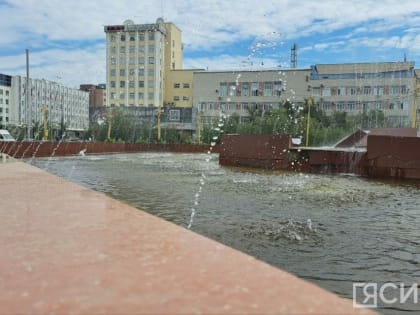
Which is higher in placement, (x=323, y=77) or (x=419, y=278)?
(x=323, y=77)

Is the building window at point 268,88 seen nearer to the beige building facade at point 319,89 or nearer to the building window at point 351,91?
the beige building facade at point 319,89

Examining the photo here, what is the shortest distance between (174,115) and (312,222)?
68350 millimetres

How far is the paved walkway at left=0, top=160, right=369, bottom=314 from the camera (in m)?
1.39

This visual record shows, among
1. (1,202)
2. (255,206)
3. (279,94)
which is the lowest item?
(255,206)

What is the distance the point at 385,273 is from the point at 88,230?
2245 mm

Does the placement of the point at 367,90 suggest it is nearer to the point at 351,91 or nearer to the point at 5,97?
the point at 351,91

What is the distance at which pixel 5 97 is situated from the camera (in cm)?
9006

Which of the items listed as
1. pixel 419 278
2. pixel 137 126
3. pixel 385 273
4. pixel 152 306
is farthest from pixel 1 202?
pixel 137 126

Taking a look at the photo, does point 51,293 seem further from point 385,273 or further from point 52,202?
point 385,273

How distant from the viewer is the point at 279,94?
212 ft

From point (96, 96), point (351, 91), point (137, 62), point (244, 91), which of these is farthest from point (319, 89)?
point (96, 96)

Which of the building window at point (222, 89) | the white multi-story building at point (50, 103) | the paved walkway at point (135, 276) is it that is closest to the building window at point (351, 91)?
the building window at point (222, 89)

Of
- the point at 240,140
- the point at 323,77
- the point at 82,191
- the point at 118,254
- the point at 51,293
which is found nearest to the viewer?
the point at 51,293

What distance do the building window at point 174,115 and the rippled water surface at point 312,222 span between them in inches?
2501
